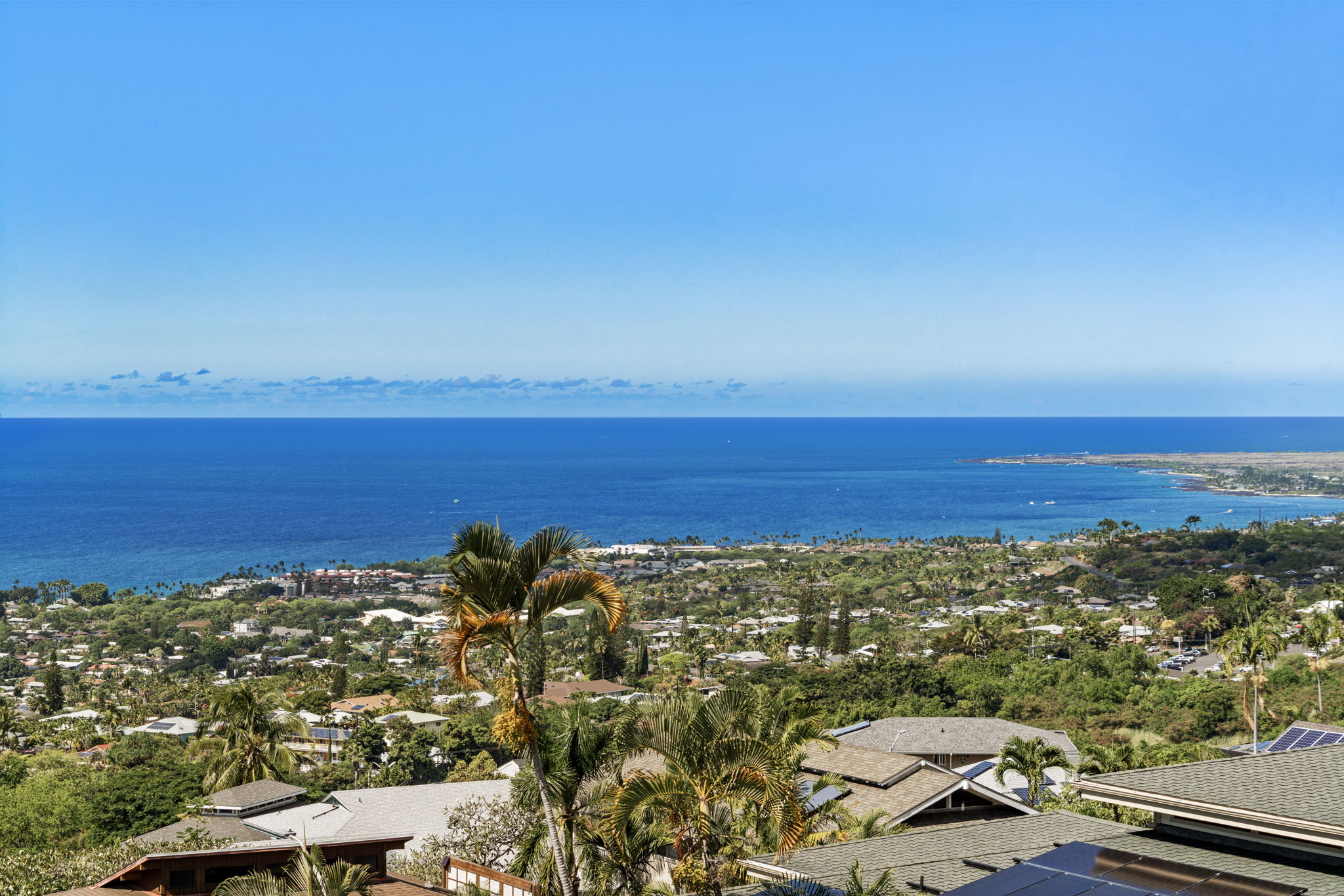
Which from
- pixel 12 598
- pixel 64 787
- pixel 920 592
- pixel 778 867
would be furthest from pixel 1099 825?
pixel 12 598

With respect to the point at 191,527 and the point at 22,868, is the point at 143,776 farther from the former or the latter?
the point at 191,527

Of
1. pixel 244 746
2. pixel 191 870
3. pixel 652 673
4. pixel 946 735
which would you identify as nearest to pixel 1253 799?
pixel 191 870

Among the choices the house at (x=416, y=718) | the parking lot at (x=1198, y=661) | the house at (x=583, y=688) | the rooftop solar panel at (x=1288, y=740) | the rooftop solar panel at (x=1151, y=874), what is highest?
the rooftop solar panel at (x=1151, y=874)

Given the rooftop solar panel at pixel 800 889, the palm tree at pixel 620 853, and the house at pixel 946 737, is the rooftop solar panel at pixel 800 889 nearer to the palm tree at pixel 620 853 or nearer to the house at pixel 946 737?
the palm tree at pixel 620 853

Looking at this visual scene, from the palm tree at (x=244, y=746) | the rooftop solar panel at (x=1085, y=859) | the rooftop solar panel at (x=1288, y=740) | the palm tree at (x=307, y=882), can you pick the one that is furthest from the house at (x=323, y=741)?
the rooftop solar panel at (x=1085, y=859)

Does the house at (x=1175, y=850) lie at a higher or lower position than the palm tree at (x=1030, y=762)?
higher
